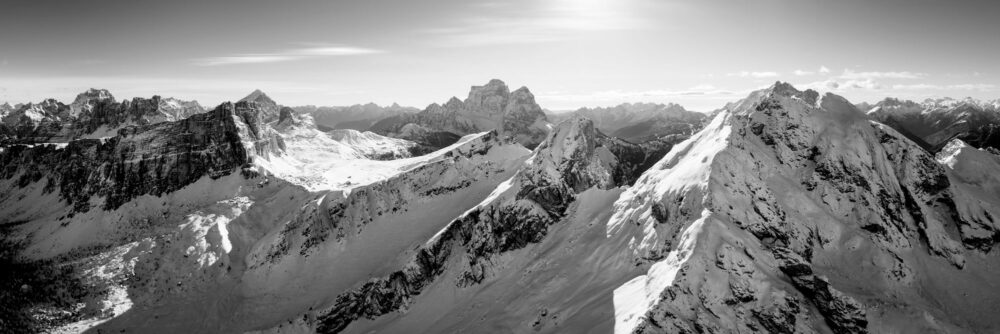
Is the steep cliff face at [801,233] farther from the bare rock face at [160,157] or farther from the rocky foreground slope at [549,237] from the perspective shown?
the bare rock face at [160,157]

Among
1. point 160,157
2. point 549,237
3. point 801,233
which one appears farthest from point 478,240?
point 160,157

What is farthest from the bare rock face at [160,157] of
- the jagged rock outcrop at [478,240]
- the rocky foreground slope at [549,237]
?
the jagged rock outcrop at [478,240]

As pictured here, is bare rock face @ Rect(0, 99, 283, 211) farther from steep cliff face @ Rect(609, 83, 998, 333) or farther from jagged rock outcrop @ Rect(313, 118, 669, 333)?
steep cliff face @ Rect(609, 83, 998, 333)

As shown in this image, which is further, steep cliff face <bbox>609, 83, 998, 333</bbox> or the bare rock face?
the bare rock face

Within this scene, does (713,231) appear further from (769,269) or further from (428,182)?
(428,182)

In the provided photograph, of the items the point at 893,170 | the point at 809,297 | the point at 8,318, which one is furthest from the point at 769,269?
→ the point at 8,318

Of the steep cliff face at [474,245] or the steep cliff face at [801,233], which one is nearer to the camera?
the steep cliff face at [801,233]

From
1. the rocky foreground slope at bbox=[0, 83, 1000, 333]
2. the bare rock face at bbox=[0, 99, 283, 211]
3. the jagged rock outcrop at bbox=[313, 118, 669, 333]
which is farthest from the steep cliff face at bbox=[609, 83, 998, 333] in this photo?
the bare rock face at bbox=[0, 99, 283, 211]
